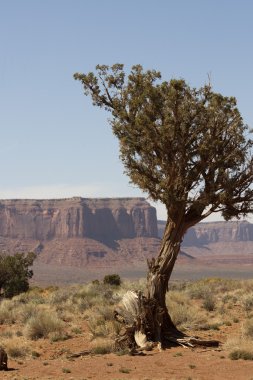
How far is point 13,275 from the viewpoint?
47062 mm

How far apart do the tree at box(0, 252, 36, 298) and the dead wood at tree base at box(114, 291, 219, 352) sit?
2828cm

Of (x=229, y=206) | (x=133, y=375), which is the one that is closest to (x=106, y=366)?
(x=133, y=375)

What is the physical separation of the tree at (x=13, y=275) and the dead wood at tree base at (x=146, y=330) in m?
28.3

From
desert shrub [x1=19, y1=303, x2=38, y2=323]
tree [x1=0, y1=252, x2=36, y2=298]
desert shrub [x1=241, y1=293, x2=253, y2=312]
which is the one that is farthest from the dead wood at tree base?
tree [x1=0, y1=252, x2=36, y2=298]

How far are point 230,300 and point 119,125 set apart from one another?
49.0ft

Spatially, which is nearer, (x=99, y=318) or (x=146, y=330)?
(x=146, y=330)

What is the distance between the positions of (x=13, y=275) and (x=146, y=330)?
1190 inches

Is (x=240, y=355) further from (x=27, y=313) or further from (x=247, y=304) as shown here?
(x=27, y=313)

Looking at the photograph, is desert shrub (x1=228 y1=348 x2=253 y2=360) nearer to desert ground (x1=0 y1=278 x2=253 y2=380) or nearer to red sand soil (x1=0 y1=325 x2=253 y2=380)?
desert ground (x1=0 y1=278 x2=253 y2=380)

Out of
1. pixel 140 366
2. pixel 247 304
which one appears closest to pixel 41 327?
pixel 140 366

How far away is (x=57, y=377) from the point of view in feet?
49.0

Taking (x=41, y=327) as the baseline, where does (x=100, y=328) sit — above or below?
above

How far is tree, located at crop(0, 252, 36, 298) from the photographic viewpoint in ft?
150

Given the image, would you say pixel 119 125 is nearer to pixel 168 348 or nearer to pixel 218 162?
pixel 218 162
